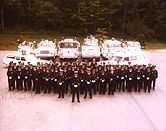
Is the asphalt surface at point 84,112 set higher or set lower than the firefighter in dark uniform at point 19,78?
lower

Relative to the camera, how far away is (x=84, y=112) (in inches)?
747

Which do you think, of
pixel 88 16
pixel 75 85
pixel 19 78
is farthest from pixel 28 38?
pixel 75 85

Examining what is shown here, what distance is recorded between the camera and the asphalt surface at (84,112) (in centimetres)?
1744

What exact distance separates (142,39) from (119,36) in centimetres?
187

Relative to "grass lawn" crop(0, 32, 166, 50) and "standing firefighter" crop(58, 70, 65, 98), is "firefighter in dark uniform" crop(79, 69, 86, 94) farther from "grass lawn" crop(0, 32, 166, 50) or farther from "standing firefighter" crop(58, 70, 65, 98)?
"grass lawn" crop(0, 32, 166, 50)

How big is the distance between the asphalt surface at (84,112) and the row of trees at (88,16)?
16.8m

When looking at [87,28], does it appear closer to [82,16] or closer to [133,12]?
[82,16]

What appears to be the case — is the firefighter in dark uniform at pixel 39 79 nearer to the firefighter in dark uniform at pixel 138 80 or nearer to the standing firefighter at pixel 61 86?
the standing firefighter at pixel 61 86

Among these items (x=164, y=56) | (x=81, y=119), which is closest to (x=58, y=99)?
(x=81, y=119)

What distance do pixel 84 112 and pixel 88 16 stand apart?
20.4 metres

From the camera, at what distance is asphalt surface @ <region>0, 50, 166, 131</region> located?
57.2ft

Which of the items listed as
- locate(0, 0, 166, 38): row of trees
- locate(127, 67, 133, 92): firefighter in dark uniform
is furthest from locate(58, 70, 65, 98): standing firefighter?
locate(0, 0, 166, 38): row of trees

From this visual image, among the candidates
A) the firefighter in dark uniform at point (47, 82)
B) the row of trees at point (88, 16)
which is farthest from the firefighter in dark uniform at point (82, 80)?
the row of trees at point (88, 16)

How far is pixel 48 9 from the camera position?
126 feet
